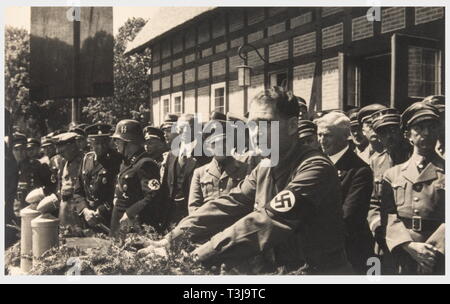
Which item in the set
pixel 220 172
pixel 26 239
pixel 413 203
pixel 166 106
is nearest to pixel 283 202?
pixel 220 172

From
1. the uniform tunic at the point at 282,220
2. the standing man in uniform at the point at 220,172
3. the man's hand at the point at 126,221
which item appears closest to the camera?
the uniform tunic at the point at 282,220

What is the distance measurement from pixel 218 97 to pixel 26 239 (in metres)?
2.62

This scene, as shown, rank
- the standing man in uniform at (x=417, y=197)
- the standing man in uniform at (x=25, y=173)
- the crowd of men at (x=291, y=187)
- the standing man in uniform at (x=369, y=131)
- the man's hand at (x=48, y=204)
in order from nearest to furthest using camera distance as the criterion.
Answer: the crowd of men at (x=291, y=187), the standing man in uniform at (x=417, y=197), the standing man in uniform at (x=369, y=131), the man's hand at (x=48, y=204), the standing man in uniform at (x=25, y=173)

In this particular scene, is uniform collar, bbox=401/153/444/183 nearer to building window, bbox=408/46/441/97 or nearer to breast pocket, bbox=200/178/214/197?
building window, bbox=408/46/441/97

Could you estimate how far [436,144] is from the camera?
438 cm

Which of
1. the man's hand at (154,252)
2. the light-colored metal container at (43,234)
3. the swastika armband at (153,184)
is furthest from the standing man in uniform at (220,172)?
the light-colored metal container at (43,234)

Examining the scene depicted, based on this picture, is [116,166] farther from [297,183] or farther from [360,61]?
[360,61]

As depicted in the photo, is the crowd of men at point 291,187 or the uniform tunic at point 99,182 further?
the uniform tunic at point 99,182

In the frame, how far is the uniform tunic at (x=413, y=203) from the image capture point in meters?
4.36

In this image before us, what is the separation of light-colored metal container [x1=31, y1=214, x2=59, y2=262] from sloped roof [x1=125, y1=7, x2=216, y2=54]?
207cm

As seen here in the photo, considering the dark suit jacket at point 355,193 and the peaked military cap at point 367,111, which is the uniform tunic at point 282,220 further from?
the peaked military cap at point 367,111

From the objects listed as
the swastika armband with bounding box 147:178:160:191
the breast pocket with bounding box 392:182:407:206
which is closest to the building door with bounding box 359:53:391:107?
the breast pocket with bounding box 392:182:407:206

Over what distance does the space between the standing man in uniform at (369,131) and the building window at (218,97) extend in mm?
1534
